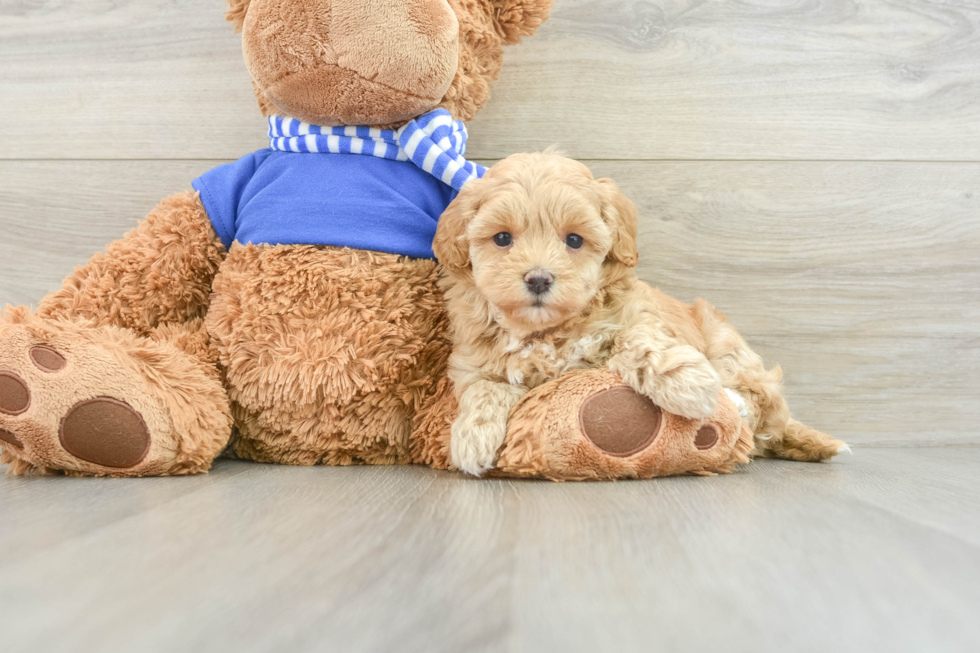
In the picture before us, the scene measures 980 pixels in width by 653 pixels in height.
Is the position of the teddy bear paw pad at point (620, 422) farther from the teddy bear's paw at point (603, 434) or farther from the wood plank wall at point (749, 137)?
the wood plank wall at point (749, 137)

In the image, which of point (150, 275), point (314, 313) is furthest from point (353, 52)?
point (150, 275)

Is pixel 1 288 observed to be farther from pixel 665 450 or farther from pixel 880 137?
pixel 880 137

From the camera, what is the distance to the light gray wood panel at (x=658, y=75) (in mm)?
1368

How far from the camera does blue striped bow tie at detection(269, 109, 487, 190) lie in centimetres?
108

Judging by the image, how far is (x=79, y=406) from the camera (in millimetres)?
915

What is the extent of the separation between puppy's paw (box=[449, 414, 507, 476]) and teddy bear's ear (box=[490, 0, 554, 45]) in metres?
0.66

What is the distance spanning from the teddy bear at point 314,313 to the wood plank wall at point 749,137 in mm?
284

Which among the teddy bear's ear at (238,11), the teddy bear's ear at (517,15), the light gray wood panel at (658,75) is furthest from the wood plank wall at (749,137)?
the teddy bear's ear at (238,11)

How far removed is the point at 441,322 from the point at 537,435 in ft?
0.91

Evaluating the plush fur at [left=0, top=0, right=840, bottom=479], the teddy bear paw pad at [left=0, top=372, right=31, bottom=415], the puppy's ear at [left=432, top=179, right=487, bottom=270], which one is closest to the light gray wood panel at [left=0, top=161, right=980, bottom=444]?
the plush fur at [left=0, top=0, right=840, bottom=479]

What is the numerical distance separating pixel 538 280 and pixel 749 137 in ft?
2.42

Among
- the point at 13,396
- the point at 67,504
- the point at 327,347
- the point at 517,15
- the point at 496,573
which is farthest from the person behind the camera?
the point at 517,15

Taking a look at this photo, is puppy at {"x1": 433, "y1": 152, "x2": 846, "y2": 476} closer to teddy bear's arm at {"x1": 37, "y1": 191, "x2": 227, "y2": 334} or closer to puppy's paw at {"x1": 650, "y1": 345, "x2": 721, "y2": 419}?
puppy's paw at {"x1": 650, "y1": 345, "x2": 721, "y2": 419}

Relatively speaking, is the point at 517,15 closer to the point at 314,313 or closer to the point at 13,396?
the point at 314,313
